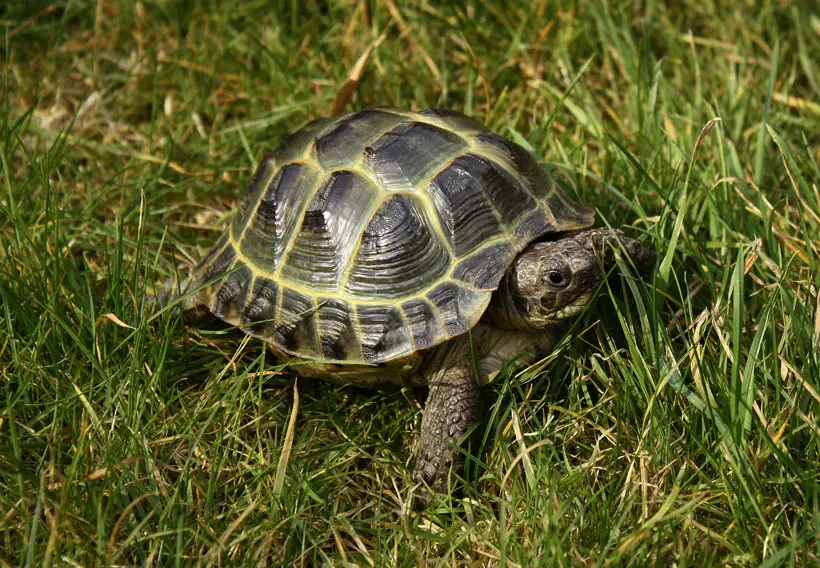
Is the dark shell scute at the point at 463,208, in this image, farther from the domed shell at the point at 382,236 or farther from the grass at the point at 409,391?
the grass at the point at 409,391

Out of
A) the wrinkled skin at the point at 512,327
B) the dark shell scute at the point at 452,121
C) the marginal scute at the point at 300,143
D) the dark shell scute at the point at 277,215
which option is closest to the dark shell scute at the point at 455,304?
the wrinkled skin at the point at 512,327

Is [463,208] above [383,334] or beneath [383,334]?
above

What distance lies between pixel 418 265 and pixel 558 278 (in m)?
0.60

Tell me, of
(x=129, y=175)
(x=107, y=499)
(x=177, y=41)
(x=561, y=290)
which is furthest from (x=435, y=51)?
(x=107, y=499)

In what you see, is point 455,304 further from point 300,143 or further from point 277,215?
point 300,143

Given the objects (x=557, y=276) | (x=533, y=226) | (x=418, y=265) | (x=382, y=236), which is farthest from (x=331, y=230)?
(x=557, y=276)

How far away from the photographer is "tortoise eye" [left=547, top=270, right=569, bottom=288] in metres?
3.18

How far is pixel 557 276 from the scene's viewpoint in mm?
3191

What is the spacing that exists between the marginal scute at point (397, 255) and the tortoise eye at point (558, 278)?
439 millimetres

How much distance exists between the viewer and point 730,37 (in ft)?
16.8

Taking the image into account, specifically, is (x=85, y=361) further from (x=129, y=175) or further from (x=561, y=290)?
(x=561, y=290)

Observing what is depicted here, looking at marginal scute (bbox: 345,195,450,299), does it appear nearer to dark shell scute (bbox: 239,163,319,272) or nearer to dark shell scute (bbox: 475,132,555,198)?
dark shell scute (bbox: 239,163,319,272)

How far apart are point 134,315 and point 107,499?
95 cm

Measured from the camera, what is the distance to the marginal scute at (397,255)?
3.24 metres
